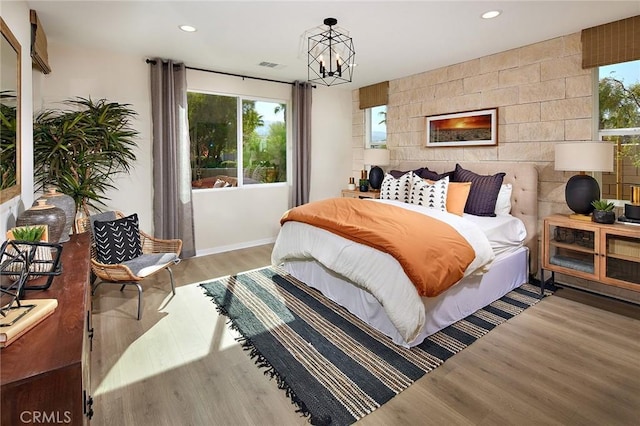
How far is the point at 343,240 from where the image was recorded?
299cm

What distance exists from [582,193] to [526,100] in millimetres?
1248

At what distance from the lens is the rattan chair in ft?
9.66

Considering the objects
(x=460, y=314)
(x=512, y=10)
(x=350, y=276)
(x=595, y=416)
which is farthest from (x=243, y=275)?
(x=512, y=10)

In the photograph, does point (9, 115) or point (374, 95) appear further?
point (374, 95)

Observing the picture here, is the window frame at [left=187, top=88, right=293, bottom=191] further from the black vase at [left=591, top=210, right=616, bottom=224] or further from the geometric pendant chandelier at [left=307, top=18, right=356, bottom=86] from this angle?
the black vase at [left=591, top=210, right=616, bottom=224]

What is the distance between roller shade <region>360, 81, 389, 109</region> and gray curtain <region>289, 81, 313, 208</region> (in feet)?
2.97

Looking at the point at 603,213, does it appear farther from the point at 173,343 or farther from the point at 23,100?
the point at 23,100

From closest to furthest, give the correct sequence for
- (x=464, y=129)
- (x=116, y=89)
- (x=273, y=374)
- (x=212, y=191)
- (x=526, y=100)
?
(x=273, y=374), (x=526, y=100), (x=116, y=89), (x=464, y=129), (x=212, y=191)

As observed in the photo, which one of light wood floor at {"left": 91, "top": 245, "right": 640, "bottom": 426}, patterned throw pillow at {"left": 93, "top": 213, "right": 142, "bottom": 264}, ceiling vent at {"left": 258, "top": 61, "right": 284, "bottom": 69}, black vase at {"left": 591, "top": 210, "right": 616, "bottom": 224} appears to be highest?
ceiling vent at {"left": 258, "top": 61, "right": 284, "bottom": 69}

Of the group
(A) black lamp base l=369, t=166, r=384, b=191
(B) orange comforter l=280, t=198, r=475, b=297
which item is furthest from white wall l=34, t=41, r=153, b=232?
(A) black lamp base l=369, t=166, r=384, b=191

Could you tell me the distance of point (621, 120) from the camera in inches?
132

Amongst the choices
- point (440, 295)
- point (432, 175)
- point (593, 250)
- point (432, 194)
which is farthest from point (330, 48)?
point (593, 250)

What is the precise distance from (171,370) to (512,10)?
3.80 m

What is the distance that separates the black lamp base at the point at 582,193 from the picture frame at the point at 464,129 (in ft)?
3.60
